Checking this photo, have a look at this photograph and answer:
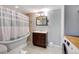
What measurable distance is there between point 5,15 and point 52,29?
65cm

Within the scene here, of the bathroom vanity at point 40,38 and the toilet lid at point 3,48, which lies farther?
the bathroom vanity at point 40,38

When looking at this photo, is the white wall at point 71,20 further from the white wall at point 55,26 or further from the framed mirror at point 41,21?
the framed mirror at point 41,21

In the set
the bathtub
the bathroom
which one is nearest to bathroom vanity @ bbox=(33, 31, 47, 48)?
the bathroom

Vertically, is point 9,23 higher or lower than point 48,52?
higher

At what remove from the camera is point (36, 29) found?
132cm

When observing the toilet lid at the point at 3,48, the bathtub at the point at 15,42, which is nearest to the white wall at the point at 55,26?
the bathtub at the point at 15,42

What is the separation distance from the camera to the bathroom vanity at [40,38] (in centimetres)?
131

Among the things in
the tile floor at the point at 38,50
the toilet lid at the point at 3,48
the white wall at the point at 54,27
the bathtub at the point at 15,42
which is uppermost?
the white wall at the point at 54,27

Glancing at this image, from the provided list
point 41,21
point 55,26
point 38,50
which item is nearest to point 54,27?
point 55,26

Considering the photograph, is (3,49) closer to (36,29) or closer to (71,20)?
(36,29)

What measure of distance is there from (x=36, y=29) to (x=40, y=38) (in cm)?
14

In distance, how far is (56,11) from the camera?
4.19 feet
